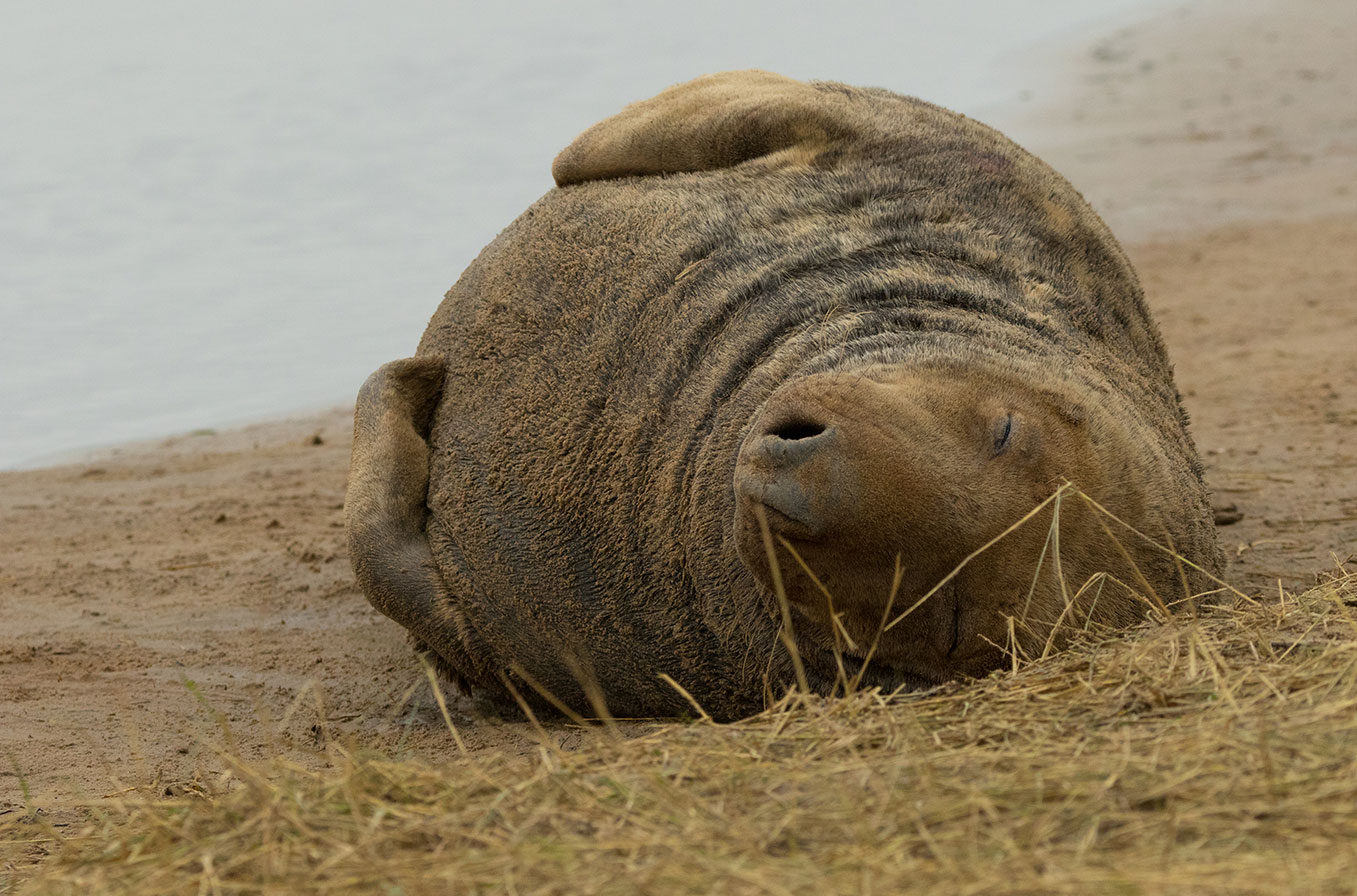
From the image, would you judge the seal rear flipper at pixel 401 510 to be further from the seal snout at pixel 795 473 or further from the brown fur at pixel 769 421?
the seal snout at pixel 795 473

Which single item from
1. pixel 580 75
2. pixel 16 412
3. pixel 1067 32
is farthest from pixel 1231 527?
pixel 1067 32

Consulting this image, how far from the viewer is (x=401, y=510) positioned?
459 cm

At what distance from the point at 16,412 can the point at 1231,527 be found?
6621mm

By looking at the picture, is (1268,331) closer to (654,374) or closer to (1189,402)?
(1189,402)

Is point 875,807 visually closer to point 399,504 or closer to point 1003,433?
point 1003,433

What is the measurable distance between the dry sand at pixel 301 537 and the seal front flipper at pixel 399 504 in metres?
0.27

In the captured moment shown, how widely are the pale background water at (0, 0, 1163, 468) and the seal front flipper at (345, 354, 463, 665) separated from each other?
401 cm

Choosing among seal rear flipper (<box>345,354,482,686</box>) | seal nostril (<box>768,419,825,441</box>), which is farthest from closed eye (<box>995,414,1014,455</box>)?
seal rear flipper (<box>345,354,482,686</box>)

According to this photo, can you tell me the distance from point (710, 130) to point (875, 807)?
276 centimetres

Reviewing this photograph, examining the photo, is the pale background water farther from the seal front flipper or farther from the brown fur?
the brown fur

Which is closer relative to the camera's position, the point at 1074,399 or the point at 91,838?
the point at 91,838

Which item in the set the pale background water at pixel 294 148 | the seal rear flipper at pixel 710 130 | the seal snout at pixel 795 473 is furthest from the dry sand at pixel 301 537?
the seal rear flipper at pixel 710 130

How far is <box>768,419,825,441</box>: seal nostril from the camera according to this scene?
113 inches

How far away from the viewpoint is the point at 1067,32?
62.6 feet
